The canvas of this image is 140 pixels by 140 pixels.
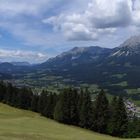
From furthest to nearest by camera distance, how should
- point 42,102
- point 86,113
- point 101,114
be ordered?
point 42,102
point 86,113
point 101,114

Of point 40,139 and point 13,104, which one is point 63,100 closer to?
point 13,104

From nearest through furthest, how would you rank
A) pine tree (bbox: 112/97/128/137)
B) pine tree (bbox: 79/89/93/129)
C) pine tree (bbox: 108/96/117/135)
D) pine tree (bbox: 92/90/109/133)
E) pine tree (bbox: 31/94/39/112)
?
pine tree (bbox: 112/97/128/137)
pine tree (bbox: 108/96/117/135)
pine tree (bbox: 92/90/109/133)
pine tree (bbox: 79/89/93/129)
pine tree (bbox: 31/94/39/112)

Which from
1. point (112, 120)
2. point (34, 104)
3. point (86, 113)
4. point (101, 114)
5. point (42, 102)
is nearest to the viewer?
point (112, 120)

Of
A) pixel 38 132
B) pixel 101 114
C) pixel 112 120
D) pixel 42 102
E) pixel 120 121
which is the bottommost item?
pixel 120 121

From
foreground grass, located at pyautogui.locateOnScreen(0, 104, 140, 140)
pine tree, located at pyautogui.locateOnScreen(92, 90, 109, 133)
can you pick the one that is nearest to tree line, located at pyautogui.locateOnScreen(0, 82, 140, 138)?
pine tree, located at pyautogui.locateOnScreen(92, 90, 109, 133)

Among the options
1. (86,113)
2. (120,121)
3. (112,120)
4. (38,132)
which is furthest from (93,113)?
(38,132)

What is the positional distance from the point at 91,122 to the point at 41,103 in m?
31.0

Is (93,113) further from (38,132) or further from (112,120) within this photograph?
(38,132)

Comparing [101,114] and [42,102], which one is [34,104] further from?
[101,114]

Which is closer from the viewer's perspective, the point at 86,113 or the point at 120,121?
the point at 120,121

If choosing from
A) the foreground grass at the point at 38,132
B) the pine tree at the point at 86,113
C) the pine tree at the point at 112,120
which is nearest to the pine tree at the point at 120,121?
the pine tree at the point at 112,120

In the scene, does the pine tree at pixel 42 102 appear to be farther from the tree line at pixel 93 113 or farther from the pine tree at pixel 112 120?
the pine tree at pixel 112 120

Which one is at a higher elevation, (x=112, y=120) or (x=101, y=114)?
(x=101, y=114)

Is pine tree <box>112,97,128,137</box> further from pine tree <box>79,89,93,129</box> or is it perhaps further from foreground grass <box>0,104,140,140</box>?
foreground grass <box>0,104,140,140</box>
